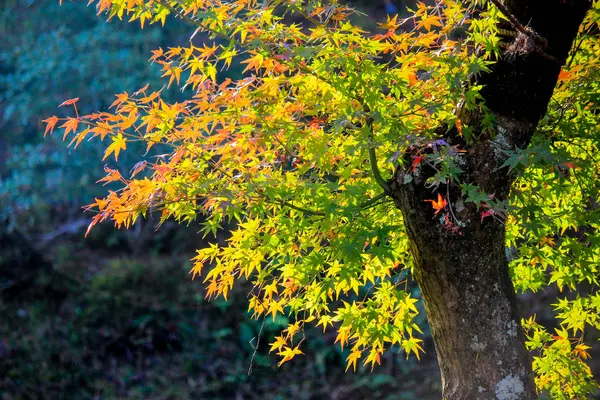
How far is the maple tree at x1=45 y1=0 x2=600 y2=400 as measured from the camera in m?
1.67

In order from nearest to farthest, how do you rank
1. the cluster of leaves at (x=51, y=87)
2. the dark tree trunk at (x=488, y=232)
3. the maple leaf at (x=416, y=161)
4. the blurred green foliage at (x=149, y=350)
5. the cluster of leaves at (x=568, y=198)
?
the maple leaf at (x=416, y=161)
the dark tree trunk at (x=488, y=232)
the cluster of leaves at (x=568, y=198)
the blurred green foliage at (x=149, y=350)
the cluster of leaves at (x=51, y=87)

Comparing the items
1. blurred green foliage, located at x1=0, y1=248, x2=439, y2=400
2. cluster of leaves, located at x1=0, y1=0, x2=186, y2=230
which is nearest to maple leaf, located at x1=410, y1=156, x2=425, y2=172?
blurred green foliage, located at x1=0, y1=248, x2=439, y2=400

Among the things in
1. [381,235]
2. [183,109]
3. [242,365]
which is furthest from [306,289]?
[242,365]

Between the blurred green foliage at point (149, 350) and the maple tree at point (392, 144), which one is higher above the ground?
the maple tree at point (392, 144)

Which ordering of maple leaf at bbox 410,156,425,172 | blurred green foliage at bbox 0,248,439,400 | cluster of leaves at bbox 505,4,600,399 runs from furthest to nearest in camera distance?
blurred green foliage at bbox 0,248,439,400, cluster of leaves at bbox 505,4,600,399, maple leaf at bbox 410,156,425,172

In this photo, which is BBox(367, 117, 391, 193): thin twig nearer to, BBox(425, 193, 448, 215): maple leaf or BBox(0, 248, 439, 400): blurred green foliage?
BBox(425, 193, 448, 215): maple leaf

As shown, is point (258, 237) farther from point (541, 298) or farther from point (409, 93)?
point (541, 298)

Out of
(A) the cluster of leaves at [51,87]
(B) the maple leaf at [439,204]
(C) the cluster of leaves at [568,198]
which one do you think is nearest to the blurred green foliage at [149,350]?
(A) the cluster of leaves at [51,87]

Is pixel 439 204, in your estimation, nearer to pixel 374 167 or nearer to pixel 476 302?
pixel 374 167

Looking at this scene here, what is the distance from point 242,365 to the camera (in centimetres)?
501

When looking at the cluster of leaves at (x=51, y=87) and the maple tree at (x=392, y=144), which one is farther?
the cluster of leaves at (x=51, y=87)

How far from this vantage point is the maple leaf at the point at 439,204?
1684 millimetres

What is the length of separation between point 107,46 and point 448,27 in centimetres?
449

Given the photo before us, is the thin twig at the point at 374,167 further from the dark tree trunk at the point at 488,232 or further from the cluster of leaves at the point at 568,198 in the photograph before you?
the cluster of leaves at the point at 568,198
